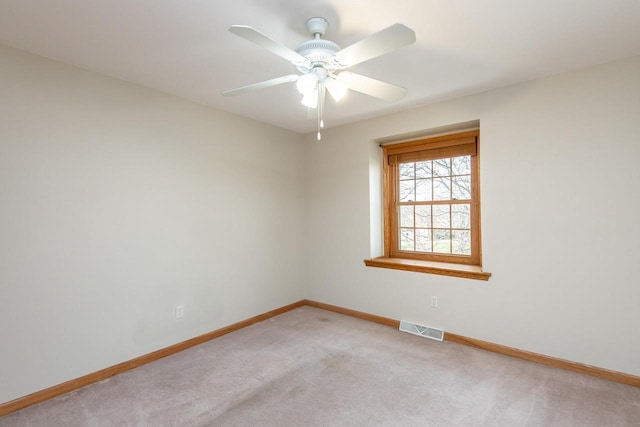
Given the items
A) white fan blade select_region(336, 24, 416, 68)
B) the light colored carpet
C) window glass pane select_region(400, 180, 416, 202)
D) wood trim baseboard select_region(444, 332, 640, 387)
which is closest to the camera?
white fan blade select_region(336, 24, 416, 68)

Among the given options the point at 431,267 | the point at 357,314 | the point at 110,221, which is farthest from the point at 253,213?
the point at 431,267

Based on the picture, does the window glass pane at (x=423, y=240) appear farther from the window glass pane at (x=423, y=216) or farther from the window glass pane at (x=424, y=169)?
the window glass pane at (x=424, y=169)

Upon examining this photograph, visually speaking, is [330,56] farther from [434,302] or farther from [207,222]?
[434,302]

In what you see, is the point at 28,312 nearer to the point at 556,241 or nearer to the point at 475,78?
the point at 475,78

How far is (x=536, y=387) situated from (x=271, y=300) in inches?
108

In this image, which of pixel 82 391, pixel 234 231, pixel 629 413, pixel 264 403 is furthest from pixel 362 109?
pixel 82 391

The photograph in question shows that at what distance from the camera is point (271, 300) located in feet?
12.9

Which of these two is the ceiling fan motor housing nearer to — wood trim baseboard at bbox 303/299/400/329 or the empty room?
the empty room

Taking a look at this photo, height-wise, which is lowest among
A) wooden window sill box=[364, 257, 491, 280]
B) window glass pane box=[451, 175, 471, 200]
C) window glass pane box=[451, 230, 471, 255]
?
wooden window sill box=[364, 257, 491, 280]

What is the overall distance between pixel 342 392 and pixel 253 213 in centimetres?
218

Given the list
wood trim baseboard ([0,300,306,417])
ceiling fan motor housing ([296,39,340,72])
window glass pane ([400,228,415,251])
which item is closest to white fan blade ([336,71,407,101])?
ceiling fan motor housing ([296,39,340,72])

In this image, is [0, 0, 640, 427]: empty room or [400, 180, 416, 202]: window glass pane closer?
[0, 0, 640, 427]: empty room

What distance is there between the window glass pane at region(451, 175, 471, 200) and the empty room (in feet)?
0.10

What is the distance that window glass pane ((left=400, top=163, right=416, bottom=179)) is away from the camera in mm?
3748
